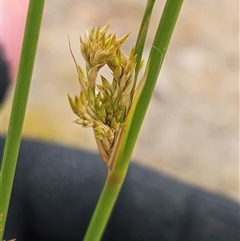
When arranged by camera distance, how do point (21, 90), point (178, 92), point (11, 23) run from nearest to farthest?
point (21, 90) < point (11, 23) < point (178, 92)

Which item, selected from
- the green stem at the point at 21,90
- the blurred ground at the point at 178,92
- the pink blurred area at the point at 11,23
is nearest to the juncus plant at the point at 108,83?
the green stem at the point at 21,90

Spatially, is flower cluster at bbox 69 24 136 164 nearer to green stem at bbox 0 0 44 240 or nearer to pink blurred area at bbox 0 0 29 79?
green stem at bbox 0 0 44 240

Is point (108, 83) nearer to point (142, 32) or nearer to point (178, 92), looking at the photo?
point (142, 32)

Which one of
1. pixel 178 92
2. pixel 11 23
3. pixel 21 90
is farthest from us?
pixel 178 92

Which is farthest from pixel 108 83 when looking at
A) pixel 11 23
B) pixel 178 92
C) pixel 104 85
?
pixel 178 92

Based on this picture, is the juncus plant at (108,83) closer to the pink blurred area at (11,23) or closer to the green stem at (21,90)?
the green stem at (21,90)

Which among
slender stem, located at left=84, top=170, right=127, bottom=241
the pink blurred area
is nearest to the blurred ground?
the pink blurred area

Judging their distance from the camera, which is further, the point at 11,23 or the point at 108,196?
the point at 11,23

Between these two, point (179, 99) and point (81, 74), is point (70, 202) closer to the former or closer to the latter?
point (81, 74)
